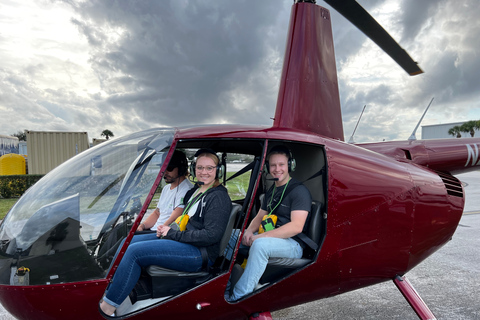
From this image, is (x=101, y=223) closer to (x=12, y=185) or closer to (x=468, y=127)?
(x=12, y=185)

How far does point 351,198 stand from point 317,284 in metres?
0.71

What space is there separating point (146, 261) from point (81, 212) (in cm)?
52

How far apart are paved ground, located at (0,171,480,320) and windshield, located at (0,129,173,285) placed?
1776 mm

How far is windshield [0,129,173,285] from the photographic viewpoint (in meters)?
1.93

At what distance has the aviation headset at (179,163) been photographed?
3023 millimetres

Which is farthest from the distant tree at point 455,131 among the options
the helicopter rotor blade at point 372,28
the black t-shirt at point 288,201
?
the black t-shirt at point 288,201

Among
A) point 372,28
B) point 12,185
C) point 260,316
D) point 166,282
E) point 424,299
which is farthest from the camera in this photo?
point 12,185

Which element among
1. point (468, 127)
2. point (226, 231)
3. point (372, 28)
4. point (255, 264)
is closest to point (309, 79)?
point (372, 28)

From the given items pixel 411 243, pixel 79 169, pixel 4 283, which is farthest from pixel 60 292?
pixel 411 243

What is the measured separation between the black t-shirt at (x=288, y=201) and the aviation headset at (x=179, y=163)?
0.91 meters

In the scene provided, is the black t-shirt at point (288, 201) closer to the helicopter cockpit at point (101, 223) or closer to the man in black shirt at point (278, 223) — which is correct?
the man in black shirt at point (278, 223)

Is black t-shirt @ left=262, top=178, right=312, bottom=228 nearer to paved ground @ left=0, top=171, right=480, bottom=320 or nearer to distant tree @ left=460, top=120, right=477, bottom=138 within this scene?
paved ground @ left=0, top=171, right=480, bottom=320

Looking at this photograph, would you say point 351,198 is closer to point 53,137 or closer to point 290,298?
point 290,298

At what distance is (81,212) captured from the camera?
207 cm
